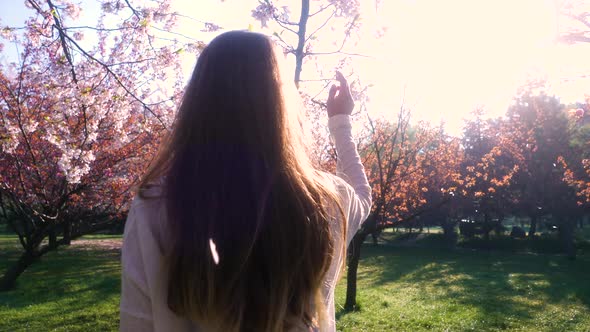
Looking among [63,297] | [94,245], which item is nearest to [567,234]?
[63,297]

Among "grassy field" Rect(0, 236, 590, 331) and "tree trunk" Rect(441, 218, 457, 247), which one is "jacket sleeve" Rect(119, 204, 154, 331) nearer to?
"grassy field" Rect(0, 236, 590, 331)

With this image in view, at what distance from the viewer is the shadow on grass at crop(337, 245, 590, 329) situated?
9211 mm

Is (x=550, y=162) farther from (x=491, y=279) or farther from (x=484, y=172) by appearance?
(x=491, y=279)

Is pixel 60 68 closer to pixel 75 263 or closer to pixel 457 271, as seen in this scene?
pixel 75 263

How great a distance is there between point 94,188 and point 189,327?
875cm

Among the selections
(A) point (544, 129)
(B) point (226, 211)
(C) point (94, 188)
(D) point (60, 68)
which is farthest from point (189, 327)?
(A) point (544, 129)

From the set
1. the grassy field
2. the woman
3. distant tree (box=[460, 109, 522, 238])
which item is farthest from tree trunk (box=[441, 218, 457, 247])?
the woman

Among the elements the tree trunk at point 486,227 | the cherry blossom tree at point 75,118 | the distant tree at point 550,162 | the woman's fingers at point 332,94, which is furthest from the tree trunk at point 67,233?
the tree trunk at point 486,227

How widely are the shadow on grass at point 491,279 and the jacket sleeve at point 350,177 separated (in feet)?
22.5

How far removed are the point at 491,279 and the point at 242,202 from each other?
44.4ft

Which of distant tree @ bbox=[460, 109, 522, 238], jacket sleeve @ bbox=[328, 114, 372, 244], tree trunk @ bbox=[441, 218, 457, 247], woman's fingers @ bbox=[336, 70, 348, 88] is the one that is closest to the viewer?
jacket sleeve @ bbox=[328, 114, 372, 244]

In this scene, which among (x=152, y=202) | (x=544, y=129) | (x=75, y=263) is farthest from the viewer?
(x=544, y=129)

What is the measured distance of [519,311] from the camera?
8.48 metres

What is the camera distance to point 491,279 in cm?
1291
